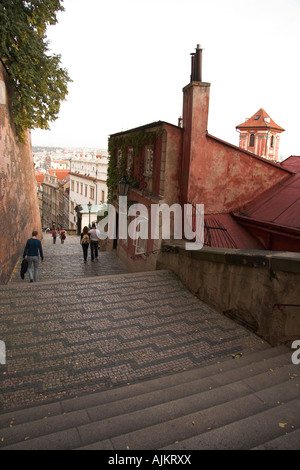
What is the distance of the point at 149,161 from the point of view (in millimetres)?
12211

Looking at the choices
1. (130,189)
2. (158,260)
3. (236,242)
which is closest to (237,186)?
(236,242)

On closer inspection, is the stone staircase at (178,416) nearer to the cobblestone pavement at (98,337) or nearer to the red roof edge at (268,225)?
the cobblestone pavement at (98,337)

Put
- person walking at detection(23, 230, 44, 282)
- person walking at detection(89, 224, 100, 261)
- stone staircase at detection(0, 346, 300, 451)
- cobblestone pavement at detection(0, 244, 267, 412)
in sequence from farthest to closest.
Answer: person walking at detection(89, 224, 100, 261), person walking at detection(23, 230, 44, 282), cobblestone pavement at detection(0, 244, 267, 412), stone staircase at detection(0, 346, 300, 451)

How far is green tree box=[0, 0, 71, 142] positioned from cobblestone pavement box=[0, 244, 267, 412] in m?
7.14

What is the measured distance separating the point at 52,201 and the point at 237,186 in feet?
211

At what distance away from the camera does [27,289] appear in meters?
7.86

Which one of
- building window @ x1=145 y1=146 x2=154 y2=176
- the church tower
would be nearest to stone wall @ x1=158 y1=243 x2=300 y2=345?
building window @ x1=145 y1=146 x2=154 y2=176

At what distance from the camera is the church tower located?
48.2m

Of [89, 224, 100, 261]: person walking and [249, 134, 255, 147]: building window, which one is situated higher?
[249, 134, 255, 147]: building window

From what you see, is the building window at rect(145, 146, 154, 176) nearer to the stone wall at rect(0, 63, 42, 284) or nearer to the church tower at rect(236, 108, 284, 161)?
the stone wall at rect(0, 63, 42, 284)

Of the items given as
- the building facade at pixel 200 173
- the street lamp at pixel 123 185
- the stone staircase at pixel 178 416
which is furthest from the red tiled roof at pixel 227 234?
the stone staircase at pixel 178 416

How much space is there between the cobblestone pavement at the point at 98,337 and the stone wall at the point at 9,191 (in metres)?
2.94

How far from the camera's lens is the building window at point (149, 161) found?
12.0 meters
